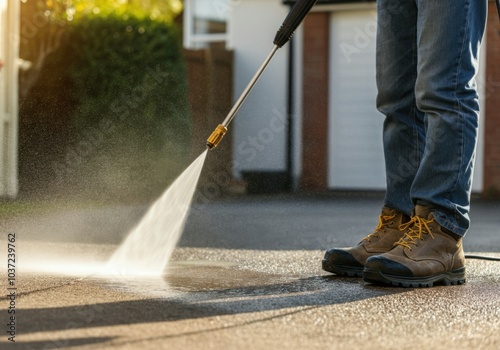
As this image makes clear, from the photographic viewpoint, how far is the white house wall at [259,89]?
12742 mm

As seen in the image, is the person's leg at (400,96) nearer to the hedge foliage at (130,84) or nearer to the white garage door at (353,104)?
the hedge foliage at (130,84)

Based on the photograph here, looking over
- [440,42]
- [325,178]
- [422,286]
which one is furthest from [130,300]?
[325,178]

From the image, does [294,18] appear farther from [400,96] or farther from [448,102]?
[448,102]

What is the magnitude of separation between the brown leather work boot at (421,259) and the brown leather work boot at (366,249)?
0.18 metres

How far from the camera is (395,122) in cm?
332

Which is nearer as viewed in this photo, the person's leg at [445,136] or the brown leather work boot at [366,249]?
the person's leg at [445,136]

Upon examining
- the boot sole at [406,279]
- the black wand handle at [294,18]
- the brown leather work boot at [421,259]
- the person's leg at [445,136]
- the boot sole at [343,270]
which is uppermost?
the black wand handle at [294,18]

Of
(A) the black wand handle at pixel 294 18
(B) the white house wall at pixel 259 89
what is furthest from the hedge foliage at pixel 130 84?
(A) the black wand handle at pixel 294 18

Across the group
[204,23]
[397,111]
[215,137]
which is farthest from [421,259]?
[204,23]

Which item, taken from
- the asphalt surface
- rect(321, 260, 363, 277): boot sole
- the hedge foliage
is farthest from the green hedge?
rect(321, 260, 363, 277): boot sole

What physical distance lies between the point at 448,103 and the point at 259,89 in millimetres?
10349

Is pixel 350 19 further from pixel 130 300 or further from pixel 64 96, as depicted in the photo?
pixel 130 300

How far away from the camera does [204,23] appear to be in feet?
49.9

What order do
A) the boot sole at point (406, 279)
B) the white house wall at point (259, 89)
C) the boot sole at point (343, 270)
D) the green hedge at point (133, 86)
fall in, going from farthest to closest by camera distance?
1. the white house wall at point (259, 89)
2. the green hedge at point (133, 86)
3. the boot sole at point (343, 270)
4. the boot sole at point (406, 279)
